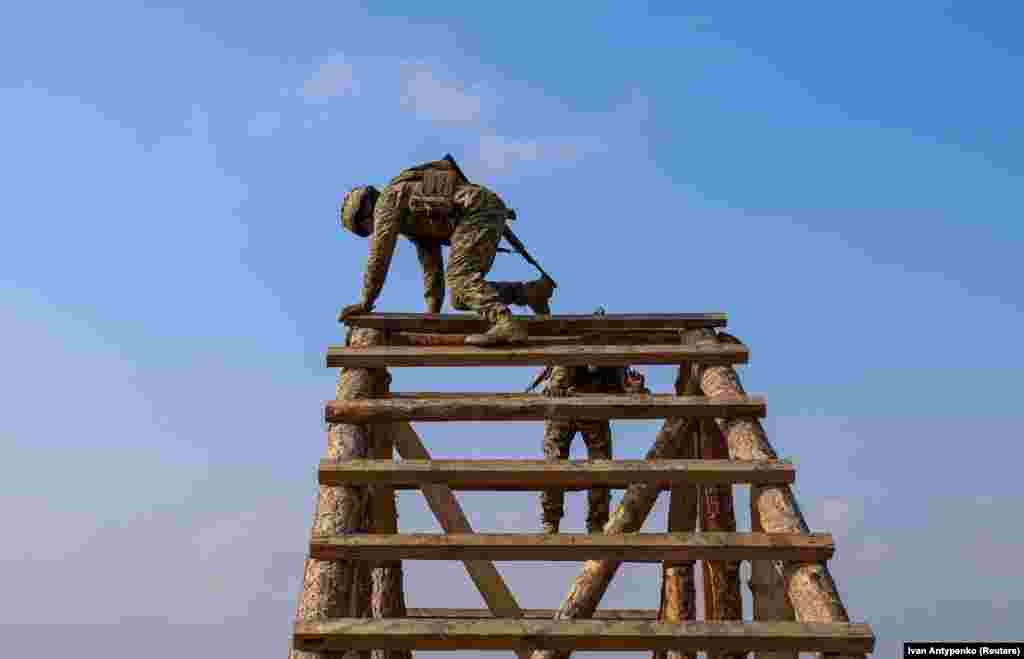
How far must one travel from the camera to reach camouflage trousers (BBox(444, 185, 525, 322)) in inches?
278

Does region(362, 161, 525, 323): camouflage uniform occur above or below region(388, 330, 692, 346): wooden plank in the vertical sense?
above

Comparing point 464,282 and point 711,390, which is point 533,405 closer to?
point 711,390

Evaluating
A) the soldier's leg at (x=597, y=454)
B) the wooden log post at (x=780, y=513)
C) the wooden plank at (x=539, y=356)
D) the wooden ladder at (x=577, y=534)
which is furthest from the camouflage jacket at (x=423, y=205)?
the wooden log post at (x=780, y=513)

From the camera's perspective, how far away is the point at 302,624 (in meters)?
3.69

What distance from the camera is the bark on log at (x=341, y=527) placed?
3923 millimetres

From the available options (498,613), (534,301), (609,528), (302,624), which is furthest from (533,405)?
(534,301)

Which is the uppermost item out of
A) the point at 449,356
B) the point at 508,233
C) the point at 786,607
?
the point at 508,233

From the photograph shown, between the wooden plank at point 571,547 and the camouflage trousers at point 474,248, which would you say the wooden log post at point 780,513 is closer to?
the wooden plank at point 571,547

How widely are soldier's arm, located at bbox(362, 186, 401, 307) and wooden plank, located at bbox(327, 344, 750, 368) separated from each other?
1.51 meters

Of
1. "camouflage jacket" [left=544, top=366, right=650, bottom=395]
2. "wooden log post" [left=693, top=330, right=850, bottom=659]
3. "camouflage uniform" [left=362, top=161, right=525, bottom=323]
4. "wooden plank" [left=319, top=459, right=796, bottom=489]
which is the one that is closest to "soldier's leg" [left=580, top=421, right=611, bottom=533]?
"camouflage jacket" [left=544, top=366, right=650, bottom=395]

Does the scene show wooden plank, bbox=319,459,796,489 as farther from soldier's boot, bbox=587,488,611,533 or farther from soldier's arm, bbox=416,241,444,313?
soldier's arm, bbox=416,241,444,313

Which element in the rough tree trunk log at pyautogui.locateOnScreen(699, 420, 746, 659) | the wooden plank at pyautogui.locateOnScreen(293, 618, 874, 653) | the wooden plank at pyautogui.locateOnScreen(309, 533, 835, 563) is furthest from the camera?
the rough tree trunk log at pyautogui.locateOnScreen(699, 420, 746, 659)

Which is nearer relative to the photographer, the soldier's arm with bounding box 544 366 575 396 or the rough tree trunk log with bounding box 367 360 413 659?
the rough tree trunk log with bounding box 367 360 413 659

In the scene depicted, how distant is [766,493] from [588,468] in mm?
840
